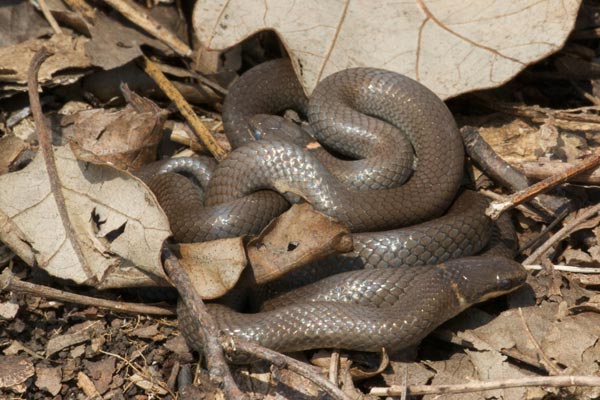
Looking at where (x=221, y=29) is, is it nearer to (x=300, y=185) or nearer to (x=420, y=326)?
A: (x=300, y=185)

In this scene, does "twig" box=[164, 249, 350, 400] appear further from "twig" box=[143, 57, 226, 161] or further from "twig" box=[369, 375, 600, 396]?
"twig" box=[143, 57, 226, 161]

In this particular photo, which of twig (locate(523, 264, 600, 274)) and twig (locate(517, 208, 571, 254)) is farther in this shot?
twig (locate(517, 208, 571, 254))

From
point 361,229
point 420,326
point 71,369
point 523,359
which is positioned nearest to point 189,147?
point 361,229

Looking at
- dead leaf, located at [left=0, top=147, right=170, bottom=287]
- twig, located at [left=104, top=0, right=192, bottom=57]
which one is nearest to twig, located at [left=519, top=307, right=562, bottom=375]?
dead leaf, located at [left=0, top=147, right=170, bottom=287]

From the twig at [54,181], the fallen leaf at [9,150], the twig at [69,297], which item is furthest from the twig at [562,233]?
the fallen leaf at [9,150]

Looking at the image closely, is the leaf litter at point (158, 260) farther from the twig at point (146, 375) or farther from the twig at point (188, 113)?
the twig at point (188, 113)

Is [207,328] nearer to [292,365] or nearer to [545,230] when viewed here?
[292,365]
